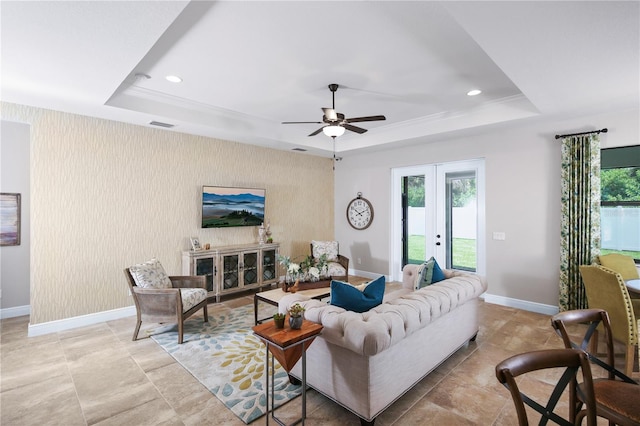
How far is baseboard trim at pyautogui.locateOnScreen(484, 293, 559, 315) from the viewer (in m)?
4.56

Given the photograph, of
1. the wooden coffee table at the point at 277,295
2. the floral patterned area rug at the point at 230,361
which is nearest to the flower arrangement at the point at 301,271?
the wooden coffee table at the point at 277,295

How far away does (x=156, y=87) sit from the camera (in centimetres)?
396

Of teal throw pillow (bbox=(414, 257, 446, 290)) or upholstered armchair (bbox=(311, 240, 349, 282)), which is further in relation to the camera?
upholstered armchair (bbox=(311, 240, 349, 282))

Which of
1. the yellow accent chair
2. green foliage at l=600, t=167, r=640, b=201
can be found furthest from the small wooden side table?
green foliage at l=600, t=167, r=640, b=201

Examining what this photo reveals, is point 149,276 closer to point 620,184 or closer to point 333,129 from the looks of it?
point 333,129

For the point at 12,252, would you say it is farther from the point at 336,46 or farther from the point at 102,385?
the point at 336,46

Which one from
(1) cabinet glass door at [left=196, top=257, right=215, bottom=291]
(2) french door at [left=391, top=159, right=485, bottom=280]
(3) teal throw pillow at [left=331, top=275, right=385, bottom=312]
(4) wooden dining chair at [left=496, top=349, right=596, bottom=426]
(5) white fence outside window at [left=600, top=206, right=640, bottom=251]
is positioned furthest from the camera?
(2) french door at [left=391, top=159, right=485, bottom=280]

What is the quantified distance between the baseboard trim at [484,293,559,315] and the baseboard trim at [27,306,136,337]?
18.6 ft

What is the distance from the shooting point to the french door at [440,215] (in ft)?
17.9

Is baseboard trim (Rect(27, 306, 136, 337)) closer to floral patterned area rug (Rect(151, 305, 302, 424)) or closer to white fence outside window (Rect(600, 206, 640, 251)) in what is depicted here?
floral patterned area rug (Rect(151, 305, 302, 424))

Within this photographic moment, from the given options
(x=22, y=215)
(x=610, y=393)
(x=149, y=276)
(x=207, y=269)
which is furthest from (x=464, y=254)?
(x=22, y=215)

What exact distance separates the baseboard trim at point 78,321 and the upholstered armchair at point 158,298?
2.88ft

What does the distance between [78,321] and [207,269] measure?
5.76ft

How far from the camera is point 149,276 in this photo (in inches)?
154
